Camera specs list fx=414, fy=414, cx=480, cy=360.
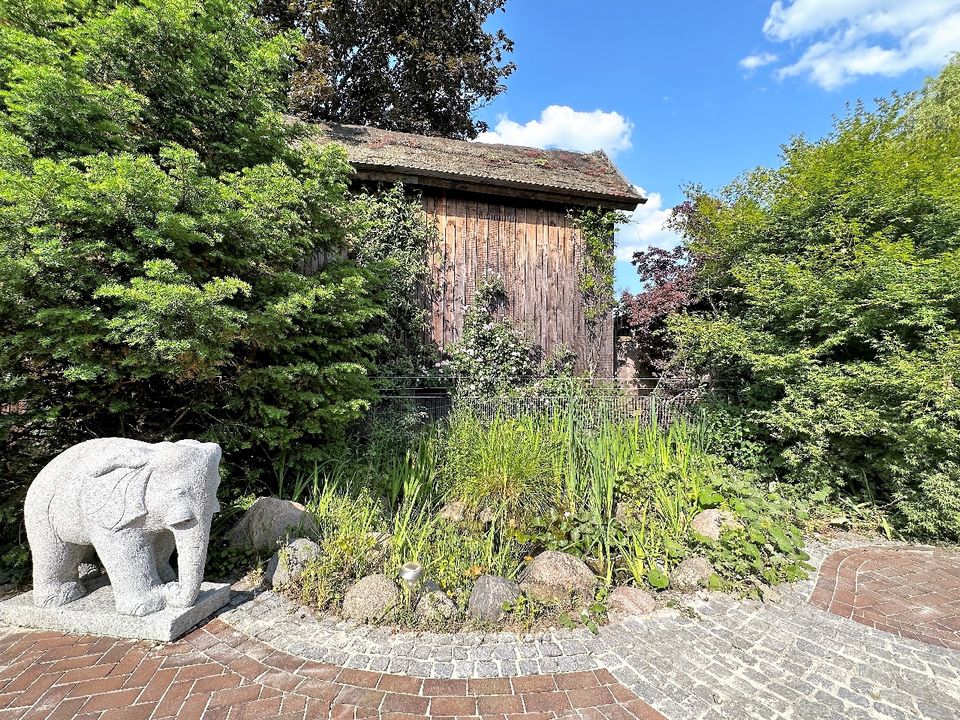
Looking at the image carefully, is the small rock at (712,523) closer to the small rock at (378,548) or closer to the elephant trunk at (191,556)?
the small rock at (378,548)

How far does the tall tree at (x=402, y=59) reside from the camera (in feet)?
40.1

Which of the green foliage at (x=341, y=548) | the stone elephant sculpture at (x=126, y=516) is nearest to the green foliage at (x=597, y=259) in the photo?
the green foliage at (x=341, y=548)

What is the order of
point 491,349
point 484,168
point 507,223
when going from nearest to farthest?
point 491,349 < point 484,168 < point 507,223

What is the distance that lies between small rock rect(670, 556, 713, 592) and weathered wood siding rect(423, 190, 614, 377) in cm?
558

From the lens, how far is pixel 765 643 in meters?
2.72

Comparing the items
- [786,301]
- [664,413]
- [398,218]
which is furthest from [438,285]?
[786,301]

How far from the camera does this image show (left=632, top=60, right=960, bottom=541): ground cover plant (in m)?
4.37

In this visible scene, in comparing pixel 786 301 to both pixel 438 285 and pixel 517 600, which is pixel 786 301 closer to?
pixel 517 600

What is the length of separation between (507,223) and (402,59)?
9304 millimetres

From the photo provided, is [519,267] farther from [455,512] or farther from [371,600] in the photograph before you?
[371,600]

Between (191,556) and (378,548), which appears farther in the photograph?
(378,548)

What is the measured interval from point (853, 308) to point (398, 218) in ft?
22.7

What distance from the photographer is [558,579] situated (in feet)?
10.4

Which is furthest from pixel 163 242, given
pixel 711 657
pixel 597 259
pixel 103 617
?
pixel 597 259
